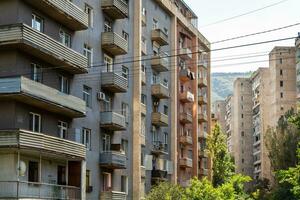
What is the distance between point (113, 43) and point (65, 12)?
8293 millimetres

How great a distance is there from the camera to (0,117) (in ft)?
114

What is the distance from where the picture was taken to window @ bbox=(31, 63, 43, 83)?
36.6m

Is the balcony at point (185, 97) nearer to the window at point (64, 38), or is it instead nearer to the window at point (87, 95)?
the window at point (87, 95)

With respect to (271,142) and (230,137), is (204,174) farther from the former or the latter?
(230,137)

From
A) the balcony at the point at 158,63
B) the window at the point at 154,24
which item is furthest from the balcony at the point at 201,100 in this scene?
the window at the point at 154,24

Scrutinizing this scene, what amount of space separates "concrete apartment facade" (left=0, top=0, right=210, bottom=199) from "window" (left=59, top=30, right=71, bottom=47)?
0.42ft

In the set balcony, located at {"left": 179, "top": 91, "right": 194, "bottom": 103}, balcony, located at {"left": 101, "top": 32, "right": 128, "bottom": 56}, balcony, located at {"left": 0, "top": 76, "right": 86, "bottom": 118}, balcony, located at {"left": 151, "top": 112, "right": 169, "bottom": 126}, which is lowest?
balcony, located at {"left": 0, "top": 76, "right": 86, "bottom": 118}

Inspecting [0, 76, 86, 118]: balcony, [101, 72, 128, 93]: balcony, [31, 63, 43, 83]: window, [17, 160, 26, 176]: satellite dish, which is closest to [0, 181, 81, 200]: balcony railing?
[17, 160, 26, 176]: satellite dish

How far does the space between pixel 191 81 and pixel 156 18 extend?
13786mm

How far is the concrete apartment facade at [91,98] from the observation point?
114ft

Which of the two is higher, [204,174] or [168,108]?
[168,108]

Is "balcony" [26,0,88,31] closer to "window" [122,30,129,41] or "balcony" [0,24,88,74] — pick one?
"balcony" [0,24,88,74]

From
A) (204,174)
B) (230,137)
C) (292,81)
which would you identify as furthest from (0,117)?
(230,137)

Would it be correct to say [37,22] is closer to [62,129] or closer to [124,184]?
[62,129]
